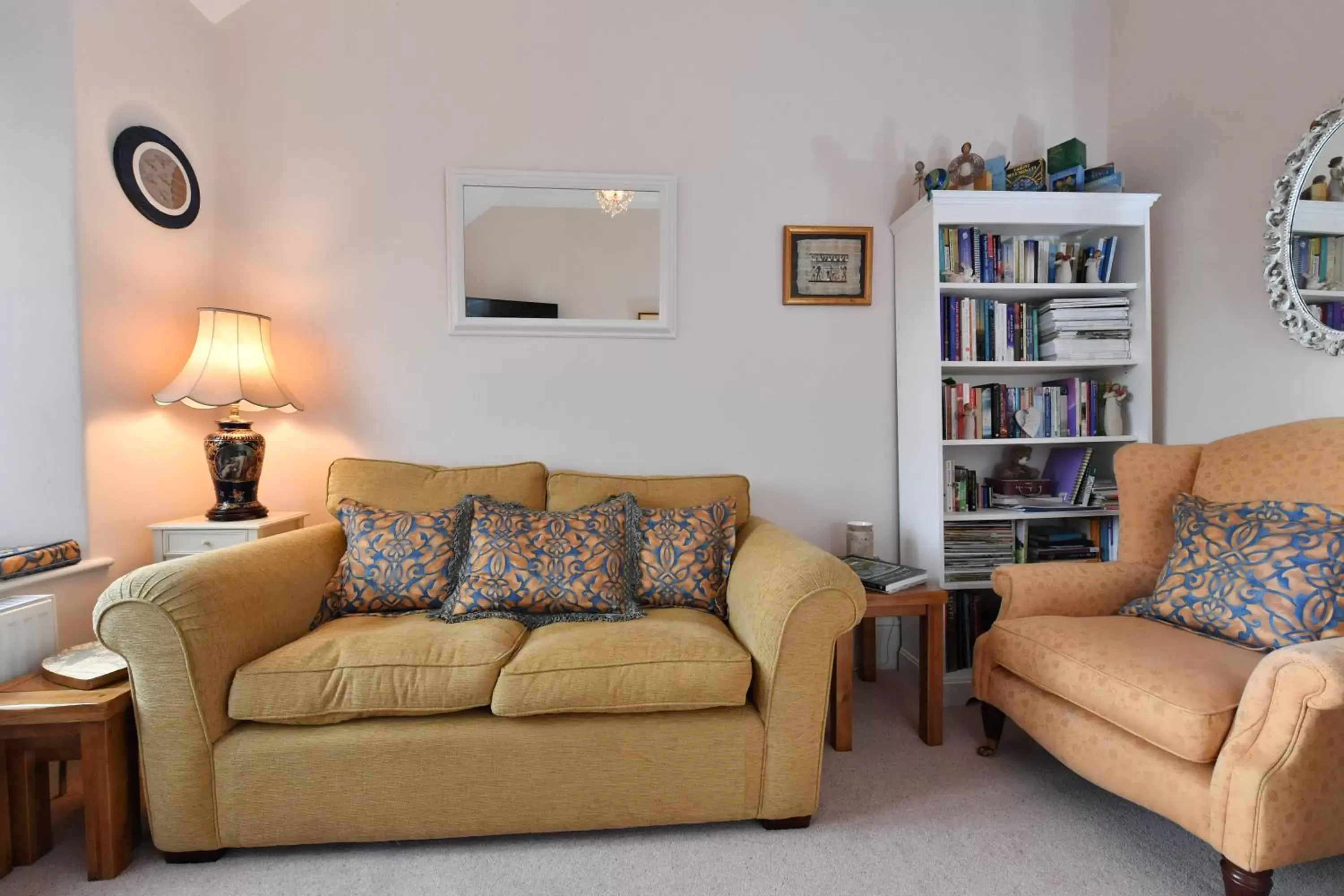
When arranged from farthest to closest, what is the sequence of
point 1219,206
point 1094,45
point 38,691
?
point 1094,45 < point 1219,206 < point 38,691

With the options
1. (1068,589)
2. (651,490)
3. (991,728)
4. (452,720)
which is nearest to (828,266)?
(651,490)

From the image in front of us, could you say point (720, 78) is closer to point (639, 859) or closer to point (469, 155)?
point (469, 155)

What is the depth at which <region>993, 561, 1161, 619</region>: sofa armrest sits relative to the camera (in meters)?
1.93

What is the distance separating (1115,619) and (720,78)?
7.76 ft

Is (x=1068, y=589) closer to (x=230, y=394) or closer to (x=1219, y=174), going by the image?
(x=1219, y=174)

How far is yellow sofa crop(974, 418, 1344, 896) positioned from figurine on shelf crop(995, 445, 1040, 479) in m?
0.46

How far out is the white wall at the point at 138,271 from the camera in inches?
79.4

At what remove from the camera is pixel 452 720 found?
1.56 meters

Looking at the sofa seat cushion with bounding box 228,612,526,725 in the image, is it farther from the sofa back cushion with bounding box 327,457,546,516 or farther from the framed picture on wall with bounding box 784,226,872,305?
the framed picture on wall with bounding box 784,226,872,305

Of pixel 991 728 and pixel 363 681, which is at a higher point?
pixel 363 681

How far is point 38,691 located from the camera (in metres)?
1.49

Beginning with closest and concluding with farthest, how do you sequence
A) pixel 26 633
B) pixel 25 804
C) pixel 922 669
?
pixel 25 804 < pixel 26 633 < pixel 922 669

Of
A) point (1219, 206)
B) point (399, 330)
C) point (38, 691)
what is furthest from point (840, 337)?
point (38, 691)

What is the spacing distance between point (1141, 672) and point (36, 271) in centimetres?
321
